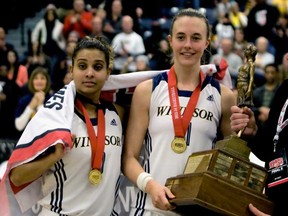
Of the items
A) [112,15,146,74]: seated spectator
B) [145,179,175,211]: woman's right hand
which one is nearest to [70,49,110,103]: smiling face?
[145,179,175,211]: woman's right hand

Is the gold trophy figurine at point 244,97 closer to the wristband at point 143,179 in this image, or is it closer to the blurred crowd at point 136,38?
the wristband at point 143,179

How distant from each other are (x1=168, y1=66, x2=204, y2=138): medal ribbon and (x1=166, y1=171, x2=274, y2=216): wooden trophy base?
469 millimetres

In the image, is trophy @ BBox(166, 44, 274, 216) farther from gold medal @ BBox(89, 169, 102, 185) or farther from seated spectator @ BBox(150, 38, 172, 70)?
seated spectator @ BBox(150, 38, 172, 70)

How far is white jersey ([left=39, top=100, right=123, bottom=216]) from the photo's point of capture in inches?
180

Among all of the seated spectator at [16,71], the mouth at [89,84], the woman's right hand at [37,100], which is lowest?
the seated spectator at [16,71]

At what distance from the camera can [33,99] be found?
866 cm

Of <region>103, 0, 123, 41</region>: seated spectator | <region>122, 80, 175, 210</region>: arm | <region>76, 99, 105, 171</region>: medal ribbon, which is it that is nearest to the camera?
<region>76, 99, 105, 171</region>: medal ribbon

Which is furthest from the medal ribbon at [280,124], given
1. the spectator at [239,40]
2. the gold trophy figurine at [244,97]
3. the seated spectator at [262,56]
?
the spectator at [239,40]

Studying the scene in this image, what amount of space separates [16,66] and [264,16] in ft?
13.5

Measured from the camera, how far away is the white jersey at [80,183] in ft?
15.0

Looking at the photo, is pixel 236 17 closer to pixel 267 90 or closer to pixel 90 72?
pixel 267 90

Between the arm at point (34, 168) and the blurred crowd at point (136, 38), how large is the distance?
16.9ft

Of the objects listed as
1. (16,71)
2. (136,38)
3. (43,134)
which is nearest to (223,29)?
(136,38)

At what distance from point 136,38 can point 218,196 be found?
8360mm
